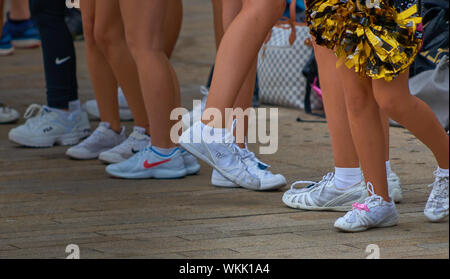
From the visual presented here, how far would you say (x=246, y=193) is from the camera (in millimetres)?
3541

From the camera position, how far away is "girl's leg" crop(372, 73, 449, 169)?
8.83 feet

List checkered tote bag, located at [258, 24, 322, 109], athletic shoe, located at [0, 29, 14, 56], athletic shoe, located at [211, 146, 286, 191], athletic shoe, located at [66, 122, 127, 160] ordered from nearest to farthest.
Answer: athletic shoe, located at [211, 146, 286, 191] < athletic shoe, located at [66, 122, 127, 160] < checkered tote bag, located at [258, 24, 322, 109] < athletic shoe, located at [0, 29, 14, 56]

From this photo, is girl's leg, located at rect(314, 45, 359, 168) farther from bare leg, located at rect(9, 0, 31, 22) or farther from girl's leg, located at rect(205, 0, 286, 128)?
bare leg, located at rect(9, 0, 31, 22)

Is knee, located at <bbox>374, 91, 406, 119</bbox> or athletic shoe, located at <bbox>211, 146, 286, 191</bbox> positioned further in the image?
athletic shoe, located at <bbox>211, 146, 286, 191</bbox>

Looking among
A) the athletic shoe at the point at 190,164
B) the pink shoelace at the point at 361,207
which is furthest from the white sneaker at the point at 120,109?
the pink shoelace at the point at 361,207

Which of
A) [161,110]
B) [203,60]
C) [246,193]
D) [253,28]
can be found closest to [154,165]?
[161,110]

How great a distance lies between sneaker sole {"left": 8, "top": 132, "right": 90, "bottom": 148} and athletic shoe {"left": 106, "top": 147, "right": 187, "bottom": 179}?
36.1 inches

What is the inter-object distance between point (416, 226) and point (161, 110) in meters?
1.34

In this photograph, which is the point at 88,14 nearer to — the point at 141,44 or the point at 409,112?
the point at 141,44

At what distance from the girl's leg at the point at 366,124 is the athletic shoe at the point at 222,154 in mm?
606

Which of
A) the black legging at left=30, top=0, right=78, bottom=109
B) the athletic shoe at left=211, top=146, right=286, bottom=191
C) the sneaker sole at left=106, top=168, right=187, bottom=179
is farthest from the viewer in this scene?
the black legging at left=30, top=0, right=78, bottom=109

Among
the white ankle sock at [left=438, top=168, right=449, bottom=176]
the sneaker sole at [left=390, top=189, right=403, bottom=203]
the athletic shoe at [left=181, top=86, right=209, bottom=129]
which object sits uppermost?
the white ankle sock at [left=438, top=168, right=449, bottom=176]

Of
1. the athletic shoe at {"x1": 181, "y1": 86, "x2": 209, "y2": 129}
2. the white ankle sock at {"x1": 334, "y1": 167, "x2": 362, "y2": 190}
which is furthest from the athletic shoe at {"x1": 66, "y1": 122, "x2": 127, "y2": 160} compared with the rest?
the white ankle sock at {"x1": 334, "y1": 167, "x2": 362, "y2": 190}

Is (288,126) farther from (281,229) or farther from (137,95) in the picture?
(281,229)
